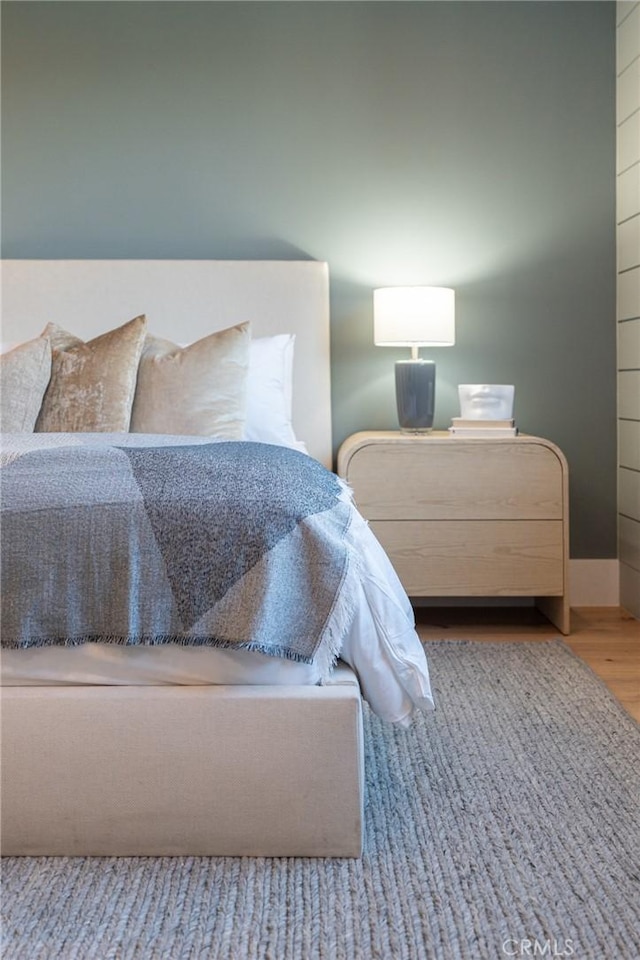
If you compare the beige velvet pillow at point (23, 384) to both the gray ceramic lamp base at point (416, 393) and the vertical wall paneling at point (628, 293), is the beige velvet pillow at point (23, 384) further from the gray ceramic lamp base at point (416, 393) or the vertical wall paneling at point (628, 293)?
the vertical wall paneling at point (628, 293)

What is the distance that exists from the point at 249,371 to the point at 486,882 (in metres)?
1.92

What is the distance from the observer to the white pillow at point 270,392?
3139mm

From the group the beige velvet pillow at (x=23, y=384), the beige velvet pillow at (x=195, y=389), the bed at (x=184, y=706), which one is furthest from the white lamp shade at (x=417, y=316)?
the bed at (x=184, y=706)

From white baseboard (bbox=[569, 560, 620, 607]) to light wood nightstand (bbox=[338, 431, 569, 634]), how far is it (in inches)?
19.1

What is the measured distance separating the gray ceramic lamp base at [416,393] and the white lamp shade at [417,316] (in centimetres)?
8

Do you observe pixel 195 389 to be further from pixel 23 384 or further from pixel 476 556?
pixel 476 556

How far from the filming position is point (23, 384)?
9.08ft

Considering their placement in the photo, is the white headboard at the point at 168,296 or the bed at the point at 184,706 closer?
the bed at the point at 184,706

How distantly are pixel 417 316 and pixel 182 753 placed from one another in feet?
6.75

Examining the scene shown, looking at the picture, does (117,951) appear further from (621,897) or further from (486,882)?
(621,897)

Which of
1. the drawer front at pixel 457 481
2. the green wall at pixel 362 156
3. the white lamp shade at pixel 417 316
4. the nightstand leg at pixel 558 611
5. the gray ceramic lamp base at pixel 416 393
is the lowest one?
the nightstand leg at pixel 558 611

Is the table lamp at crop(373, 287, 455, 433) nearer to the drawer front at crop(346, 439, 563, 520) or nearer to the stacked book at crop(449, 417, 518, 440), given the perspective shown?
the stacked book at crop(449, 417, 518, 440)

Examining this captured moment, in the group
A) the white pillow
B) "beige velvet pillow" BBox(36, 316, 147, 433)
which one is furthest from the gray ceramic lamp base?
"beige velvet pillow" BBox(36, 316, 147, 433)

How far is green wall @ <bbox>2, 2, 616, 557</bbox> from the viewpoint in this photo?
355 centimetres
